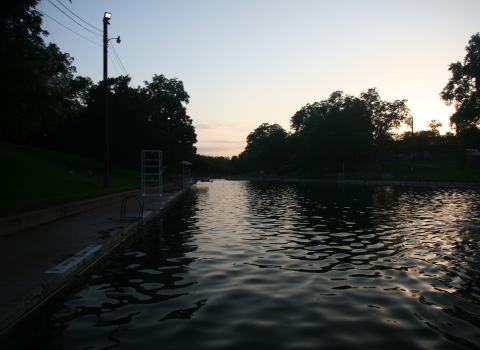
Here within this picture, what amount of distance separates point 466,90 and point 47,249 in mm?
66205

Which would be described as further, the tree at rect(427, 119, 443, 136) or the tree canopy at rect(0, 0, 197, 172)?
the tree at rect(427, 119, 443, 136)

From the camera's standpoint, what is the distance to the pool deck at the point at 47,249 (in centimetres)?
582

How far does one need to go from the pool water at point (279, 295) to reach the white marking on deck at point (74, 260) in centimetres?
47

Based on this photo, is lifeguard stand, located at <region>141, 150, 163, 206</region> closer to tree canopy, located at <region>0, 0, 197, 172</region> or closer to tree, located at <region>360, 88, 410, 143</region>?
tree canopy, located at <region>0, 0, 197, 172</region>

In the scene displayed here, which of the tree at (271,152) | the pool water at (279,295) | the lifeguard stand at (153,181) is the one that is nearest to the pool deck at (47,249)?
the pool water at (279,295)

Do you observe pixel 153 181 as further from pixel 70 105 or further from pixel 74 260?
pixel 74 260

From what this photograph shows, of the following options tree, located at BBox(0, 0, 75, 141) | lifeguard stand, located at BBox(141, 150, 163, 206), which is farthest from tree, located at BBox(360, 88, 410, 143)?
tree, located at BBox(0, 0, 75, 141)

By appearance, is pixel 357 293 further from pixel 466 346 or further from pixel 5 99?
pixel 5 99

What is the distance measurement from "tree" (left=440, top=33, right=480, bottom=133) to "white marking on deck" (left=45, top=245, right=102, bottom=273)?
2450 inches

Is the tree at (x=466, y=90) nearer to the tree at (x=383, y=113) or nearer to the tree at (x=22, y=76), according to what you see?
the tree at (x=383, y=113)

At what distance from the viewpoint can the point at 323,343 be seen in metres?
4.71

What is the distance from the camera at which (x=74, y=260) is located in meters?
7.98

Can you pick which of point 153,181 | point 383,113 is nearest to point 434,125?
point 383,113

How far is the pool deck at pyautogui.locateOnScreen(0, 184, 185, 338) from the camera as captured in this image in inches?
229
